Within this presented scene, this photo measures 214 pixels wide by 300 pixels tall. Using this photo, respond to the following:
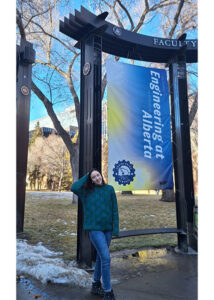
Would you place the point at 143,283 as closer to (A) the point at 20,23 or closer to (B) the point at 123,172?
(B) the point at 123,172

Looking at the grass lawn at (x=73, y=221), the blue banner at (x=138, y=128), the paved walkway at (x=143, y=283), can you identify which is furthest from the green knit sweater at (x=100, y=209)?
the grass lawn at (x=73, y=221)

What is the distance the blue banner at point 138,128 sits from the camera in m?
4.04

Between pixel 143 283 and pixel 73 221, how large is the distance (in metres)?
4.87

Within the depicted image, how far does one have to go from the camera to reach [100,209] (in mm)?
2588

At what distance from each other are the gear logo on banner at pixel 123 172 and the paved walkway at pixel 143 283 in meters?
1.27

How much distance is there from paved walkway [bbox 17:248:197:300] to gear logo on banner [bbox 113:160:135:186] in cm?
127

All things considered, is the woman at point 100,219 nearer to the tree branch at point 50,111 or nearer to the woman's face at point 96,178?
the woman's face at point 96,178

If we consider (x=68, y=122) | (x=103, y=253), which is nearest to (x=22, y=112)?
(x=103, y=253)

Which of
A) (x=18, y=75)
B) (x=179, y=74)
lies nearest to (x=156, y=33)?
(x=179, y=74)

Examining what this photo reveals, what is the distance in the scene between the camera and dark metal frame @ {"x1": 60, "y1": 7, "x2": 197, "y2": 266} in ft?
12.1

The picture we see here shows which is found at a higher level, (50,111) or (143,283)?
(50,111)

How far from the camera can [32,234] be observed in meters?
5.83
